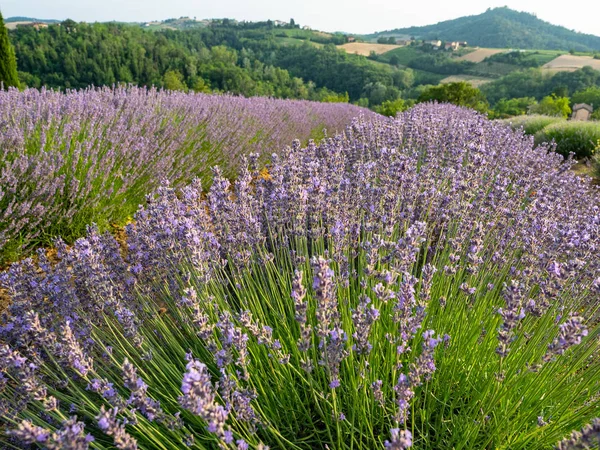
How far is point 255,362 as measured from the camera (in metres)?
1.81

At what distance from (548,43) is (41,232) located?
158m

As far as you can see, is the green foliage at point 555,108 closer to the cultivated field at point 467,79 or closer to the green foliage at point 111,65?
the green foliage at point 111,65

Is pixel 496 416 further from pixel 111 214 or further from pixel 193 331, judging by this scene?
→ pixel 111 214

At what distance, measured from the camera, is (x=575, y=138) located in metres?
9.66

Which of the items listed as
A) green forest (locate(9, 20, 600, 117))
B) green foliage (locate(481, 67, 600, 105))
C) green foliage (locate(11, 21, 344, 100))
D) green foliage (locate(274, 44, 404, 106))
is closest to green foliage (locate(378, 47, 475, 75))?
green forest (locate(9, 20, 600, 117))

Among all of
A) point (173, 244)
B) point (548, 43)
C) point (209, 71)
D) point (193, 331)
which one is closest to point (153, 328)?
point (193, 331)

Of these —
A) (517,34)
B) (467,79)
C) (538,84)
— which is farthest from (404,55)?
(517,34)

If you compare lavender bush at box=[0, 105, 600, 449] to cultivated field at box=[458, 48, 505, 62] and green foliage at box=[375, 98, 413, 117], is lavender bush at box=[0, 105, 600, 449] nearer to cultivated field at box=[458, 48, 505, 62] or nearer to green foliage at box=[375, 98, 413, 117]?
green foliage at box=[375, 98, 413, 117]

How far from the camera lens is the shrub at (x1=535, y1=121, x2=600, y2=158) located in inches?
375

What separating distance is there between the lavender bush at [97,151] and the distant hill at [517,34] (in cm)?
13798

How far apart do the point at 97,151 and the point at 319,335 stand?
11.5 ft

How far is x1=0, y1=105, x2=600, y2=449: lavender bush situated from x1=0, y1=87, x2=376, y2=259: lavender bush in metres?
1.69

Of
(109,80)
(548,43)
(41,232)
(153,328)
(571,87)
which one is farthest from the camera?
(548,43)

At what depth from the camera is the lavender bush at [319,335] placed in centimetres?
119
